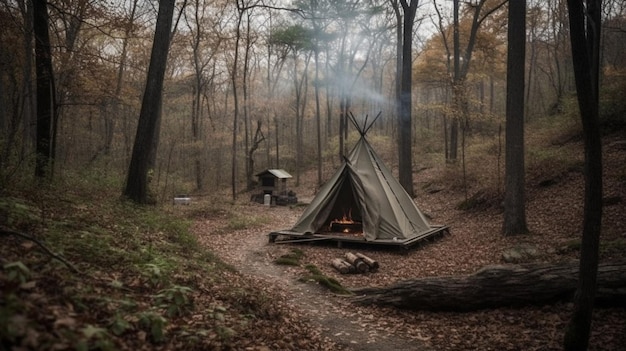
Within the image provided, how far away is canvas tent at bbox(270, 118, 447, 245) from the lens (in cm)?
948

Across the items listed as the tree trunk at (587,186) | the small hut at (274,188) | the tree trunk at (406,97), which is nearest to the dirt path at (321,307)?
the tree trunk at (587,186)

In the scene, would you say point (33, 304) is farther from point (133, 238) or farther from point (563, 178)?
point (563, 178)

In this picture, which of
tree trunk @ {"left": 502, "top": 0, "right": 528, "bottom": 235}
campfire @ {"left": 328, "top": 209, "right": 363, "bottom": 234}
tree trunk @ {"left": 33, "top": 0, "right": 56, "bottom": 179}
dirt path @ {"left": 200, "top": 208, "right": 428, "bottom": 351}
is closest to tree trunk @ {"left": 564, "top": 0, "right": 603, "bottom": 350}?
dirt path @ {"left": 200, "top": 208, "right": 428, "bottom": 351}

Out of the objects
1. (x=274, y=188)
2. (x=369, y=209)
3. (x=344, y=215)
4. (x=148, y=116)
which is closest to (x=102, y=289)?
(x=148, y=116)

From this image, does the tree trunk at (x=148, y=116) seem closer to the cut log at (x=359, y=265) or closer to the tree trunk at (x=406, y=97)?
the cut log at (x=359, y=265)

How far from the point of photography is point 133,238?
5574mm

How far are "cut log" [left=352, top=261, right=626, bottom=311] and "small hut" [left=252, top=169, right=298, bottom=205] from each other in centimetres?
1352

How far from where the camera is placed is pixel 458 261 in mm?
7879

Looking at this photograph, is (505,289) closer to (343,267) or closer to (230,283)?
(343,267)

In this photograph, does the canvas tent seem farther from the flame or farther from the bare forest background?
the bare forest background

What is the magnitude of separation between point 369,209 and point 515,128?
13.6 ft

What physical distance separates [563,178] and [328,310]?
9778 mm

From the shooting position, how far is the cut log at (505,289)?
4.68 metres

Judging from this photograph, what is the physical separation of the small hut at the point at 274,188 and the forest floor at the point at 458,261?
12.3 feet
